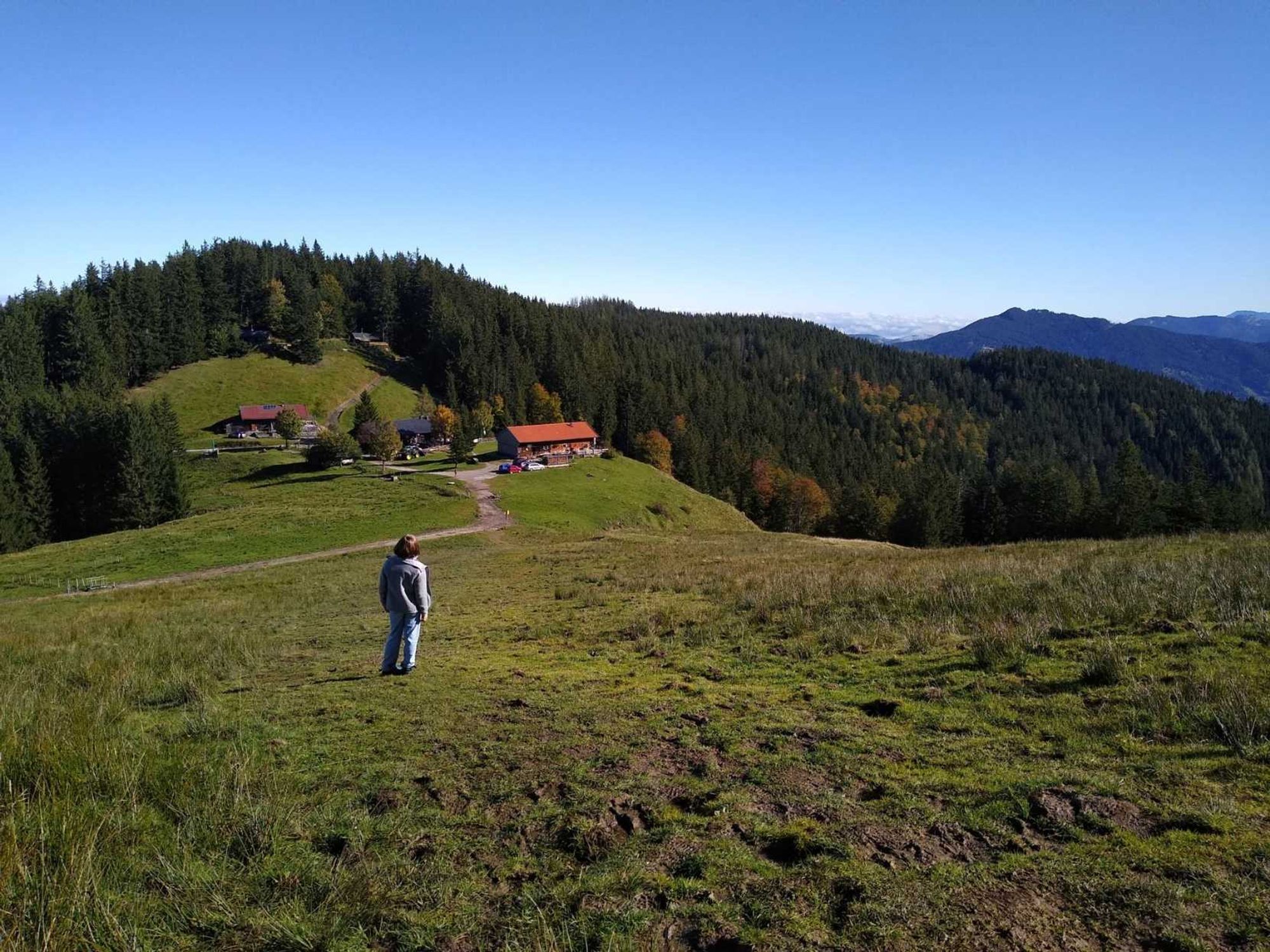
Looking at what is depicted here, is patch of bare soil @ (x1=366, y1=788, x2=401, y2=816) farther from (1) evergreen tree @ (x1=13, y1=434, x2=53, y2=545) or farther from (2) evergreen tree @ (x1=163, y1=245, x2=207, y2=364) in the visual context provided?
(2) evergreen tree @ (x1=163, y1=245, x2=207, y2=364)

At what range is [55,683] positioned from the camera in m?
10.4

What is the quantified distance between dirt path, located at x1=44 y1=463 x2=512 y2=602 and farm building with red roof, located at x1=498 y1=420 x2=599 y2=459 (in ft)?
64.7

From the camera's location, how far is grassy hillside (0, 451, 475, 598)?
42.0 metres

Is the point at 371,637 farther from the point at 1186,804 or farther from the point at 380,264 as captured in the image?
the point at 380,264

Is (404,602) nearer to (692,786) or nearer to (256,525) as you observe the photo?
(692,786)

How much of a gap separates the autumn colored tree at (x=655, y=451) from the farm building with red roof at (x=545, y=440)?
1885 centimetres

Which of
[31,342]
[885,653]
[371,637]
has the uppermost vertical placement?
[31,342]

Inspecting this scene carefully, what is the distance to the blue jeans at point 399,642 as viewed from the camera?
11430mm

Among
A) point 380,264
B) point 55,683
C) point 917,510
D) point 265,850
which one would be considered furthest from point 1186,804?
point 380,264

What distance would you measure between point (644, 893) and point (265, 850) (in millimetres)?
3228

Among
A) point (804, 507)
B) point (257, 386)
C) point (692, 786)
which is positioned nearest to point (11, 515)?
point (257, 386)

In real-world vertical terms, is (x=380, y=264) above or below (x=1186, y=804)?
above

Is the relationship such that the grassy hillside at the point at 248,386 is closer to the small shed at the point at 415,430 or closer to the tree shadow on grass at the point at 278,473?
the small shed at the point at 415,430

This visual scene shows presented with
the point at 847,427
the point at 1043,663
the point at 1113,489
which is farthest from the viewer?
the point at 847,427
